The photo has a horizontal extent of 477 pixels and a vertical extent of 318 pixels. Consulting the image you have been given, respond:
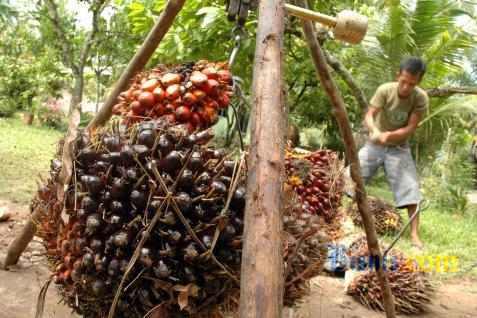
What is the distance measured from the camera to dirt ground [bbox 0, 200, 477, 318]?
6.29 ft

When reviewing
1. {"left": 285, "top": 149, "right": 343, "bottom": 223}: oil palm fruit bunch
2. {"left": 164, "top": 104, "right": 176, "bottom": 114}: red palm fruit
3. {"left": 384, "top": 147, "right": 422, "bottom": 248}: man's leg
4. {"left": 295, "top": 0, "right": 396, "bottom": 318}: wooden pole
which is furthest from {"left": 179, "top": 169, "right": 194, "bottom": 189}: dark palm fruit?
{"left": 384, "top": 147, "right": 422, "bottom": 248}: man's leg

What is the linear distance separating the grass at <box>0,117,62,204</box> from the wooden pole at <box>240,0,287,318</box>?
194 centimetres

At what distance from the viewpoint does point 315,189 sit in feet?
6.41

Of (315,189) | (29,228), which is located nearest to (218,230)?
(315,189)

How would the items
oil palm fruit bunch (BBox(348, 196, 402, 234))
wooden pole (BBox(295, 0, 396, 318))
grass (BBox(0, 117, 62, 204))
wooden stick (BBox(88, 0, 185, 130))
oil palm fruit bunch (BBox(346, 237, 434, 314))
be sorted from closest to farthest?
wooden pole (BBox(295, 0, 396, 318)), wooden stick (BBox(88, 0, 185, 130)), oil palm fruit bunch (BBox(346, 237, 434, 314)), grass (BBox(0, 117, 62, 204)), oil palm fruit bunch (BBox(348, 196, 402, 234))

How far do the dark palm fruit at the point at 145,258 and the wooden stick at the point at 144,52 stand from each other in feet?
2.24

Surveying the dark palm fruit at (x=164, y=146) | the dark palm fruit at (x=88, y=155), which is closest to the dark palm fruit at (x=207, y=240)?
the dark palm fruit at (x=164, y=146)

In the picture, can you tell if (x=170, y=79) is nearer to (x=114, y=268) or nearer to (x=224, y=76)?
(x=224, y=76)

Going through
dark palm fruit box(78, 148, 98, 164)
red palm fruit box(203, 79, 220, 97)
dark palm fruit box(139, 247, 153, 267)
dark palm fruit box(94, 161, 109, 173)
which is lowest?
dark palm fruit box(139, 247, 153, 267)

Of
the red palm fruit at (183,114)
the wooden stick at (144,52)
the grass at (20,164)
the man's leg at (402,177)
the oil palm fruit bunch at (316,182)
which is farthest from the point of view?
the grass at (20,164)

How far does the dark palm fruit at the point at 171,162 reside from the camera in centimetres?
104

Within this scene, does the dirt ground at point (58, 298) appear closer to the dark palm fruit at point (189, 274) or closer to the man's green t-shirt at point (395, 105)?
the dark palm fruit at point (189, 274)

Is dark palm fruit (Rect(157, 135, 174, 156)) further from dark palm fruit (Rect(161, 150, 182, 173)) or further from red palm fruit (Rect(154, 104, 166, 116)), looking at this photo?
red palm fruit (Rect(154, 104, 166, 116))

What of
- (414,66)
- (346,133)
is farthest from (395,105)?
(346,133)
